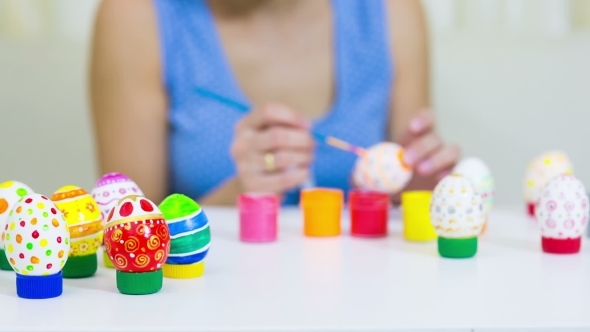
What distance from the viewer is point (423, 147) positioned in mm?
878

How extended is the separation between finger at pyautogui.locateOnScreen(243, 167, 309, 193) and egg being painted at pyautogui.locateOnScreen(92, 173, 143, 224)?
29 centimetres

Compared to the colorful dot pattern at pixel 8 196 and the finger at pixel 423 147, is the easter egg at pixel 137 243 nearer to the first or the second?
the colorful dot pattern at pixel 8 196

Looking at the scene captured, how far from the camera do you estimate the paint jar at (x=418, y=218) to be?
27.9 inches

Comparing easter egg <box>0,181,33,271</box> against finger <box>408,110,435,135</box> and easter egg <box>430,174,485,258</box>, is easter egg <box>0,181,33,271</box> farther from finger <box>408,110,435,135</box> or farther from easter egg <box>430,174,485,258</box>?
finger <box>408,110,435,135</box>

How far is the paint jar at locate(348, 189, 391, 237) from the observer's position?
733 mm

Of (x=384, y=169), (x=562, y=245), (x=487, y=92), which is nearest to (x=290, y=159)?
(x=384, y=169)

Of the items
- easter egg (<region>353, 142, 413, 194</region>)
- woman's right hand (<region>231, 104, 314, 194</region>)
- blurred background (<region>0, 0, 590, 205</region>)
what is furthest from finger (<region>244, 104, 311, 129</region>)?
blurred background (<region>0, 0, 590, 205</region>)

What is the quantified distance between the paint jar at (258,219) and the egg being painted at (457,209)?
0.15 meters

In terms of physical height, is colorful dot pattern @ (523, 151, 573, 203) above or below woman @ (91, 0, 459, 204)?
below

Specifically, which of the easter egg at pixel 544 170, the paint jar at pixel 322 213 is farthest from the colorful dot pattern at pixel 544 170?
the paint jar at pixel 322 213

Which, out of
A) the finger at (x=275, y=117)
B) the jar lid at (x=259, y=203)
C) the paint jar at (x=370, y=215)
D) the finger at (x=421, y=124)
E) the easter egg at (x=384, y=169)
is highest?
the finger at (x=275, y=117)

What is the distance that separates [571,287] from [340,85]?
2.08 feet

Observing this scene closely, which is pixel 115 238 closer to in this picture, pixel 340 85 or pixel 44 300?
pixel 44 300

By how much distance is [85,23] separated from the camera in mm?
1260
